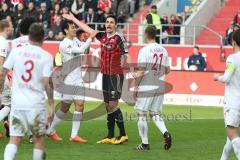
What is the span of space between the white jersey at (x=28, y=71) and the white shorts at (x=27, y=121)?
3.4 inches

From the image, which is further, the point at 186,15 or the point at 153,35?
the point at 186,15

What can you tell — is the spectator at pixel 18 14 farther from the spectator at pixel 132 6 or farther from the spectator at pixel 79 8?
the spectator at pixel 132 6

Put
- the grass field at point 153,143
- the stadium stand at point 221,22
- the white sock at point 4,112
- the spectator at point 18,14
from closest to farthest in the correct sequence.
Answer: the grass field at point 153,143 → the white sock at point 4,112 → the stadium stand at point 221,22 → the spectator at point 18,14

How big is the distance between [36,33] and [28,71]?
0.53m

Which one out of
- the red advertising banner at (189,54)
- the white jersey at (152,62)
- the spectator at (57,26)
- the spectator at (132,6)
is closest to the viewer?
the white jersey at (152,62)

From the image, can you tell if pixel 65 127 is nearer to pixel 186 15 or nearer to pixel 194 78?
pixel 194 78

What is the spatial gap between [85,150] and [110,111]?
4.72ft

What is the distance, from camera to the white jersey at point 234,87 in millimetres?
11578

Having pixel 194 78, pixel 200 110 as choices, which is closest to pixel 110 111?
pixel 200 110

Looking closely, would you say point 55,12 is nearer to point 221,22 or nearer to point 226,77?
point 221,22

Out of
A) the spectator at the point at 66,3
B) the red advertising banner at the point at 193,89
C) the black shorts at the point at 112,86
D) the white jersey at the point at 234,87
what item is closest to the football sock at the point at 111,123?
the black shorts at the point at 112,86

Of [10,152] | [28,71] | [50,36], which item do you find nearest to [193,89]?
[50,36]

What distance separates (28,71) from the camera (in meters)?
10.9

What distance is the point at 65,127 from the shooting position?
59.7 ft
